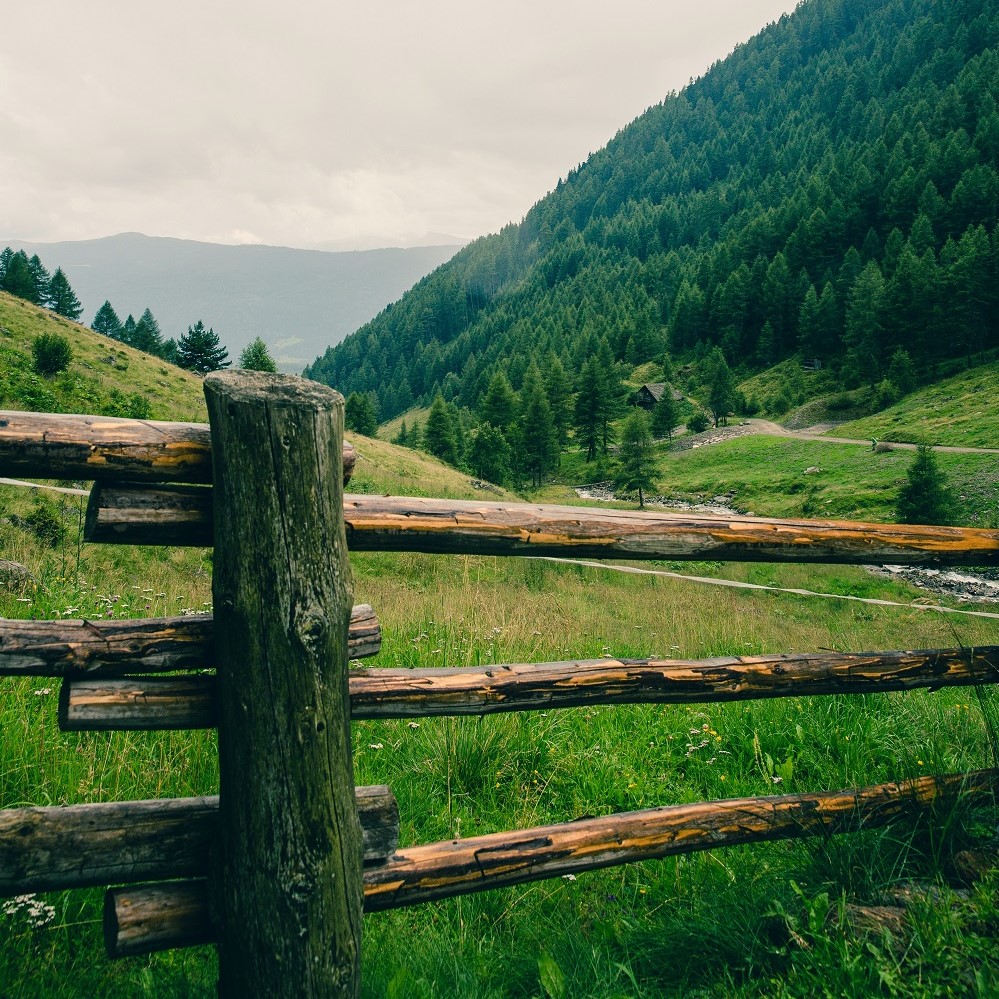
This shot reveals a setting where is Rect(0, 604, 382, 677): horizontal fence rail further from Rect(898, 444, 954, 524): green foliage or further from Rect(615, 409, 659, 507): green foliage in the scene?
Rect(615, 409, 659, 507): green foliage

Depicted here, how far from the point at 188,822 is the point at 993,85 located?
147250 millimetres

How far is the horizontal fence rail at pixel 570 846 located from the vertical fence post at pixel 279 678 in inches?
8.8

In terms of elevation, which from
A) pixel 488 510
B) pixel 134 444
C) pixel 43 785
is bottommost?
pixel 43 785

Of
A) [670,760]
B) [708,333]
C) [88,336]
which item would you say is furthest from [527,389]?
[670,760]

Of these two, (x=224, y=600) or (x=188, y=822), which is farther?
(x=188, y=822)

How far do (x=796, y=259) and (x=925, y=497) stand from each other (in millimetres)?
84745

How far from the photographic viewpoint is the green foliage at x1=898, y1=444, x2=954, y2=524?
3147 centimetres

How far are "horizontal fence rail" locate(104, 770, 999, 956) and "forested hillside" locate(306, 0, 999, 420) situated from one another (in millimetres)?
79234

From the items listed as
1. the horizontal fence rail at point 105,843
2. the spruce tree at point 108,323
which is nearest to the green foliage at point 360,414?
the spruce tree at point 108,323

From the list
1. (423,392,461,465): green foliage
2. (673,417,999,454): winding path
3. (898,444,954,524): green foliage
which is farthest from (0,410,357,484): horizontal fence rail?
(423,392,461,465): green foliage

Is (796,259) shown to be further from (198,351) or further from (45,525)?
(45,525)

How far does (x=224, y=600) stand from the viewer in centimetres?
194

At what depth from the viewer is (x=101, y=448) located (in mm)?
1961

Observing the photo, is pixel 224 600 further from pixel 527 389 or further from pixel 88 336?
pixel 527 389
